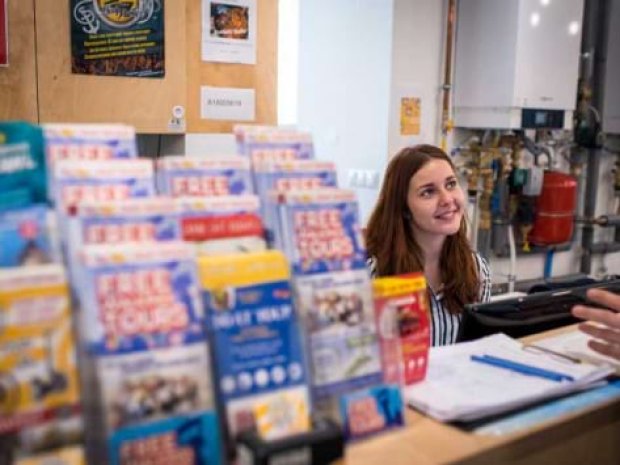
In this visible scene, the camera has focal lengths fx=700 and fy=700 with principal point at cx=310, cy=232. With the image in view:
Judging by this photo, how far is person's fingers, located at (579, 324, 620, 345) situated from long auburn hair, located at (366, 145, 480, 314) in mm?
1027

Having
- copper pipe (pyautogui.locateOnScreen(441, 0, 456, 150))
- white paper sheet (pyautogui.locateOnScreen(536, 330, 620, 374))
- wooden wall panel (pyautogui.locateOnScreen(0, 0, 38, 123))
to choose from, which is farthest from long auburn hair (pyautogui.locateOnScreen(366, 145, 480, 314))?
copper pipe (pyautogui.locateOnScreen(441, 0, 456, 150))

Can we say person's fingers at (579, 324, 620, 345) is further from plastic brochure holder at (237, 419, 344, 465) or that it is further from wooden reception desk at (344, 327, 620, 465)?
plastic brochure holder at (237, 419, 344, 465)

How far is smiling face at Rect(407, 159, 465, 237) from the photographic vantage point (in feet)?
7.36

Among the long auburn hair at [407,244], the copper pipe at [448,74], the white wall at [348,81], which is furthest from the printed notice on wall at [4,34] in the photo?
the copper pipe at [448,74]

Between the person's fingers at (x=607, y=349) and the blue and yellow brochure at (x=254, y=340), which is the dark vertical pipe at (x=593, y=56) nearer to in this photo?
the person's fingers at (x=607, y=349)

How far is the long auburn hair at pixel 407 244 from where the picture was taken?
2240 millimetres

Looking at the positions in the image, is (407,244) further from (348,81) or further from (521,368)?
(348,81)

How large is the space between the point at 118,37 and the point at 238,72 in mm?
514

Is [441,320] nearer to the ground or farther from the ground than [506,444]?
nearer to the ground

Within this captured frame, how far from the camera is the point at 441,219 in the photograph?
225 cm

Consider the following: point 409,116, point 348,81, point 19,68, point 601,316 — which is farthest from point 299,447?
point 348,81

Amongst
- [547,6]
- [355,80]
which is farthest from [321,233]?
[547,6]

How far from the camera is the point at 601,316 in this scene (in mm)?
1140

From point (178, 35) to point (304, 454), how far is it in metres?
2.07
